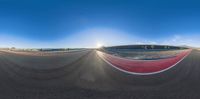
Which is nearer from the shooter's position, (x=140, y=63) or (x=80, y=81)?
(x=140, y=63)

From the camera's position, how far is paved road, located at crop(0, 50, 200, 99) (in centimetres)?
681

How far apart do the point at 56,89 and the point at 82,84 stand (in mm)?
919

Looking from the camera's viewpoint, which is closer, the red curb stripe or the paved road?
the red curb stripe

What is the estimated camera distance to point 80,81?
6.95m

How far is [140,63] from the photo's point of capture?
6.21 metres

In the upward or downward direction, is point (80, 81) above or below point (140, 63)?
below

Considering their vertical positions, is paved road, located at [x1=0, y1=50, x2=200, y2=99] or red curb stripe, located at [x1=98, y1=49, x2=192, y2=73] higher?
red curb stripe, located at [x1=98, y1=49, x2=192, y2=73]

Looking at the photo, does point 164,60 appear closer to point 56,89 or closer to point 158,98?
point 158,98

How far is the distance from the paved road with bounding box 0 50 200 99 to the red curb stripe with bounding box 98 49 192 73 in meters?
0.38

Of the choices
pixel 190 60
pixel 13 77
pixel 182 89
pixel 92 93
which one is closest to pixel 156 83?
pixel 182 89

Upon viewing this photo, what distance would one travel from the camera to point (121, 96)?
6.96 meters

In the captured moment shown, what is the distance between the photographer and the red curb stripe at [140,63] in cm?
618

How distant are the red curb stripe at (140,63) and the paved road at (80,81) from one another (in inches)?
15.1

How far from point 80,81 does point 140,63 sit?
2.17m
